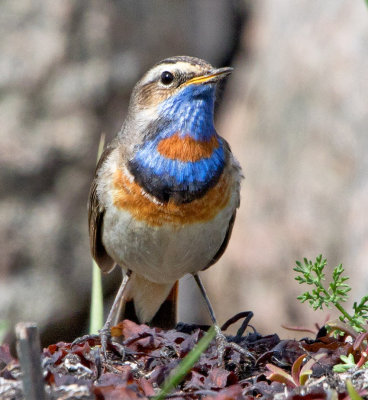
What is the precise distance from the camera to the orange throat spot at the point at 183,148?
13.9ft

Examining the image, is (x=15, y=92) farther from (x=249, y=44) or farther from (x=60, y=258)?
(x=249, y=44)

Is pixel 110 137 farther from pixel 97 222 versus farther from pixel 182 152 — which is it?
pixel 182 152

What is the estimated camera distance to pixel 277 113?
822cm

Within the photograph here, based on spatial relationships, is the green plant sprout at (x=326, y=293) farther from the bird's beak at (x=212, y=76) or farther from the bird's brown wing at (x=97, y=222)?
the bird's brown wing at (x=97, y=222)

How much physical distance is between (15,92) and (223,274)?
2.70 meters

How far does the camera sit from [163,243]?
4281mm

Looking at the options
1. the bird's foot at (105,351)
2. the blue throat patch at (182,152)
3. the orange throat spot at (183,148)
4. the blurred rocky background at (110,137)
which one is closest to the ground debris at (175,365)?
the bird's foot at (105,351)

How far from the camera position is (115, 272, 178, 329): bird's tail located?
16.5 ft

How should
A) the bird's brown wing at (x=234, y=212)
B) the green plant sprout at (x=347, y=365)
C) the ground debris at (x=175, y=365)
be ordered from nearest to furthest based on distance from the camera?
the ground debris at (x=175, y=365)
the green plant sprout at (x=347, y=365)
the bird's brown wing at (x=234, y=212)

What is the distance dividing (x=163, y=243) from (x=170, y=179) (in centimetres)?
34

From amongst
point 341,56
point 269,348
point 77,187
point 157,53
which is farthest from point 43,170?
point 269,348

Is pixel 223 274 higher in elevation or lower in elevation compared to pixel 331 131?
lower

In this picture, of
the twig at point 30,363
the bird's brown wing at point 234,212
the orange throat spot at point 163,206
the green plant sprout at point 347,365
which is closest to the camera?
the twig at point 30,363

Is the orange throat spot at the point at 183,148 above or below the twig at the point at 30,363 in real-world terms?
above
